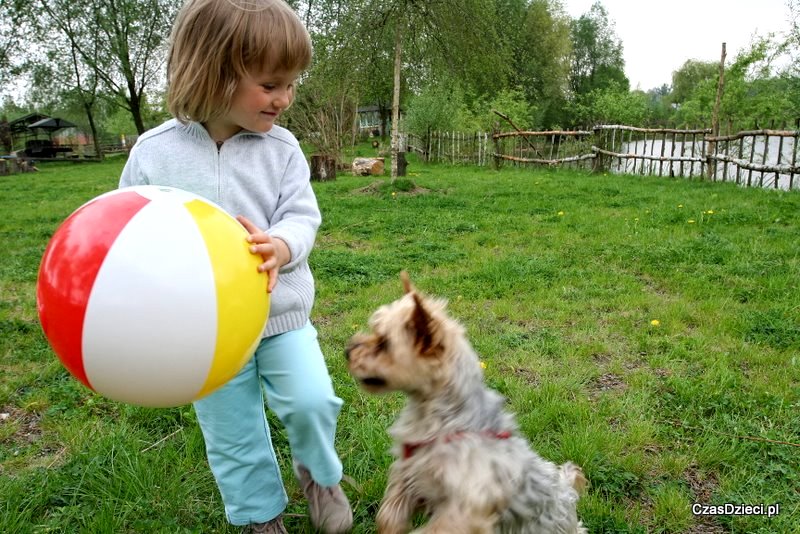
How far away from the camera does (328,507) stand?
2781 millimetres

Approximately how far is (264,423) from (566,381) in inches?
97.8

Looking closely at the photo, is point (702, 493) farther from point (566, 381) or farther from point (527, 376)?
point (527, 376)

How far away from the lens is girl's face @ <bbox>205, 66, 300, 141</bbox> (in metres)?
2.38

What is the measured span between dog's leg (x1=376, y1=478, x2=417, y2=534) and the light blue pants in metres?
0.41

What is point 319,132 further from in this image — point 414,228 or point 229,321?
point 229,321

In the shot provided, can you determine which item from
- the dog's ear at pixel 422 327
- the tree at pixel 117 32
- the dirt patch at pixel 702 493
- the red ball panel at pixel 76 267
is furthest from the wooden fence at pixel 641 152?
the tree at pixel 117 32

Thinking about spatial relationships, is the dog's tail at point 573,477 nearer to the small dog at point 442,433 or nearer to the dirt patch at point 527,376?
the small dog at point 442,433

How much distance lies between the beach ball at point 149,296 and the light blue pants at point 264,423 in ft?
1.41

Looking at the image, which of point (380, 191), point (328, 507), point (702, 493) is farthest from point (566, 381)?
point (380, 191)

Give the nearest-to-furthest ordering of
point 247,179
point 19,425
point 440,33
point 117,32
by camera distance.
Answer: point 247,179 → point 19,425 → point 440,33 → point 117,32

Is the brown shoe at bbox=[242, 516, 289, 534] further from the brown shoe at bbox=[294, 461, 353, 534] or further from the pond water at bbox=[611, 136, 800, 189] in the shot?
the pond water at bbox=[611, 136, 800, 189]

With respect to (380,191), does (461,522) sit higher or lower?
lower

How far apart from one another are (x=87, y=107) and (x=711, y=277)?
158 feet

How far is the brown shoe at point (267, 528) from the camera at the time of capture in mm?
2779
